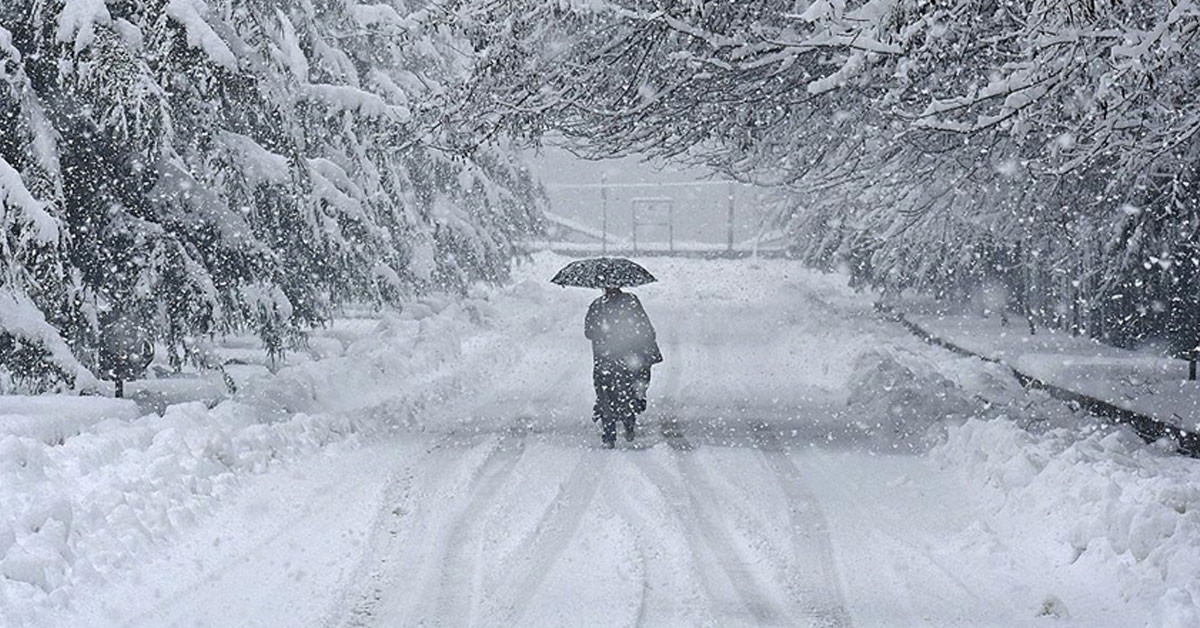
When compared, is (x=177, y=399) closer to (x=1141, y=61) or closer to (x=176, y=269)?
(x=176, y=269)

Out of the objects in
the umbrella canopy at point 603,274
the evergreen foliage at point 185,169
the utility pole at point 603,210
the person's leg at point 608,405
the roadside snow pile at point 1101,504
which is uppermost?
the evergreen foliage at point 185,169

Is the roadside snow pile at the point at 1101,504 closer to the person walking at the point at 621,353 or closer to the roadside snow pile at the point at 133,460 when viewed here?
the person walking at the point at 621,353

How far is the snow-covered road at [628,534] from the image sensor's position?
698 centimetres

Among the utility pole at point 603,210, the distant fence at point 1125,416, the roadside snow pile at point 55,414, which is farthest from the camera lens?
the utility pole at point 603,210

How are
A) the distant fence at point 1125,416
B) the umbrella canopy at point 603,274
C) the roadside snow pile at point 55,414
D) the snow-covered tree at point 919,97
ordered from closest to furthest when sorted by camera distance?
the snow-covered tree at point 919,97
the roadside snow pile at point 55,414
the distant fence at point 1125,416
the umbrella canopy at point 603,274

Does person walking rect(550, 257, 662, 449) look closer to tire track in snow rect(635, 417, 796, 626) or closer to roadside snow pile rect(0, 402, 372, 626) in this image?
tire track in snow rect(635, 417, 796, 626)

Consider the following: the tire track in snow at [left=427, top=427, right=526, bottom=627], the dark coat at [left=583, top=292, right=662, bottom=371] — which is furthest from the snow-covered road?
the dark coat at [left=583, top=292, right=662, bottom=371]

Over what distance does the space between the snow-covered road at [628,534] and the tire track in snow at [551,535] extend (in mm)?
26

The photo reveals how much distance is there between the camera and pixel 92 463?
8883mm

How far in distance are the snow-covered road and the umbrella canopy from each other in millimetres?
1637

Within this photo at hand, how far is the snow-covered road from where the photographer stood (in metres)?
6.98

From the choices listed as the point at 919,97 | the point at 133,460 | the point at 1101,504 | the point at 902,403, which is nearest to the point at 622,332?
the point at 902,403

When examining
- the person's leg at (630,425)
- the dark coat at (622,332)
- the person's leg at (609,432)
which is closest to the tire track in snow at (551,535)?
the person's leg at (609,432)

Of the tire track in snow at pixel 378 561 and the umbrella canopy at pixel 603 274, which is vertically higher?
the umbrella canopy at pixel 603 274
